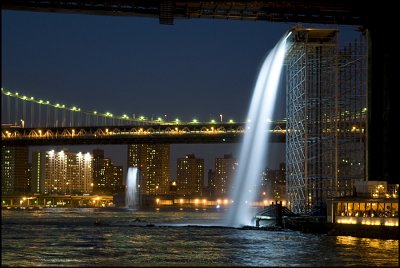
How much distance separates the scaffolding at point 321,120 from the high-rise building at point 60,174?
132419 millimetres

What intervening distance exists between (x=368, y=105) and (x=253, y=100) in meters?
15.4

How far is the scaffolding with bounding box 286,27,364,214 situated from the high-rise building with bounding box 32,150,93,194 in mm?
132419

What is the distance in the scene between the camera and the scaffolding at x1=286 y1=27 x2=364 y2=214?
49750mm

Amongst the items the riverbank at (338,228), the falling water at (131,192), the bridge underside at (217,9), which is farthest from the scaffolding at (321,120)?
the falling water at (131,192)

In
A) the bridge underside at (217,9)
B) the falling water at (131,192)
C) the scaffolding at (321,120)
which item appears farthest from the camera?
the falling water at (131,192)

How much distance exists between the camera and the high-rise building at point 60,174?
18312 centimetres

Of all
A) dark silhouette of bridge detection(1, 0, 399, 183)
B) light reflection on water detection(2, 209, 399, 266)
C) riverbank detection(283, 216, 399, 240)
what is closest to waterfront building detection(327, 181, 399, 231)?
riverbank detection(283, 216, 399, 240)

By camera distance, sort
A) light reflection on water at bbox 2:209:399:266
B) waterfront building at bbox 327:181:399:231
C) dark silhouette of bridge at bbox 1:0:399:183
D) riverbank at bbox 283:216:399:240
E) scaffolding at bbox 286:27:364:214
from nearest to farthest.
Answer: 1. light reflection on water at bbox 2:209:399:266
2. dark silhouette of bridge at bbox 1:0:399:183
3. riverbank at bbox 283:216:399:240
4. waterfront building at bbox 327:181:399:231
5. scaffolding at bbox 286:27:364:214

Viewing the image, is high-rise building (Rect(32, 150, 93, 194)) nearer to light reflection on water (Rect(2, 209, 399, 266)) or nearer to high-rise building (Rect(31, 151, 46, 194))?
high-rise building (Rect(31, 151, 46, 194))

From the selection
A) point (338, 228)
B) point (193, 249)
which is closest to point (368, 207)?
point (338, 228)

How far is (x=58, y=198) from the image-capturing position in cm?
16150

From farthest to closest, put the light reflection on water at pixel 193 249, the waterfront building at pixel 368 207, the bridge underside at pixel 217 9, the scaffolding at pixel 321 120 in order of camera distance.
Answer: the scaffolding at pixel 321 120
the waterfront building at pixel 368 207
the bridge underside at pixel 217 9
the light reflection on water at pixel 193 249

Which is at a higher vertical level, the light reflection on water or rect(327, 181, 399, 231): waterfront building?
rect(327, 181, 399, 231): waterfront building

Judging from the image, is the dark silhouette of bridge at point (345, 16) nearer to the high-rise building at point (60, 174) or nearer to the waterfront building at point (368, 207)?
Answer: the waterfront building at point (368, 207)
